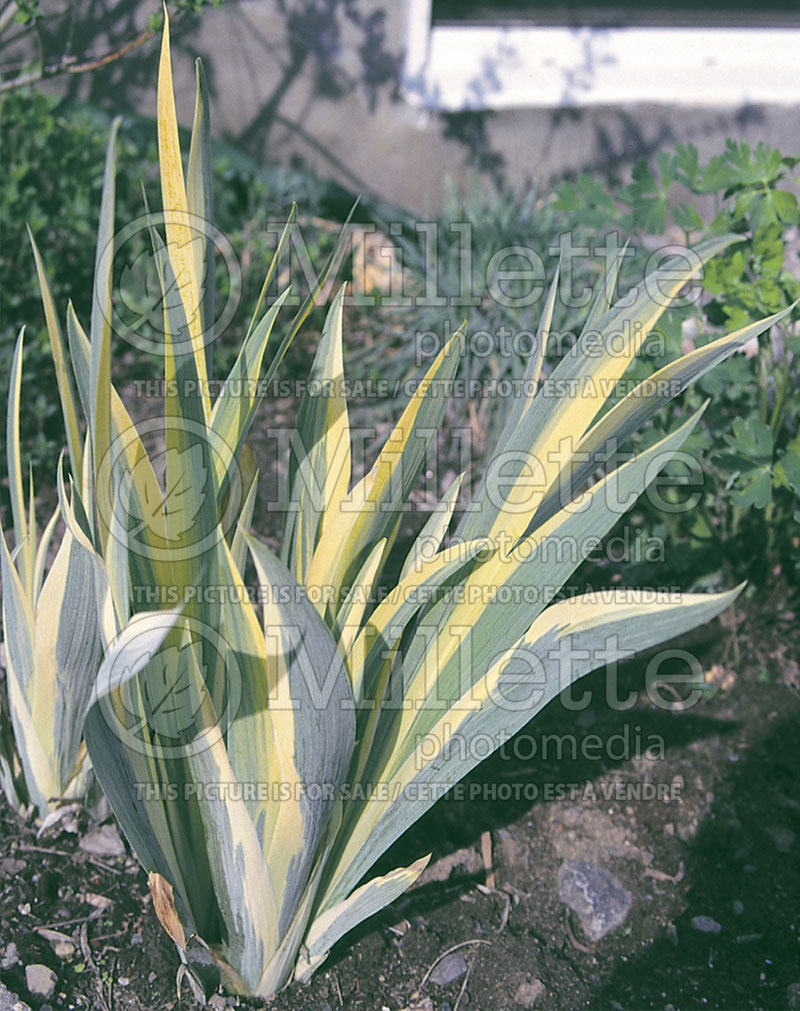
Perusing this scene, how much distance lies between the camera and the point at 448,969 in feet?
3.74

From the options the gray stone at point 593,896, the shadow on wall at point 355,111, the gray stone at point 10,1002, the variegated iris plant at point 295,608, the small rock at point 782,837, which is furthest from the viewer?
the shadow on wall at point 355,111

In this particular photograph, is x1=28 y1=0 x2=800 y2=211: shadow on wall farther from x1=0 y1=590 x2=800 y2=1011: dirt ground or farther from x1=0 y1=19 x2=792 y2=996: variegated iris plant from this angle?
x1=0 y1=19 x2=792 y2=996: variegated iris plant

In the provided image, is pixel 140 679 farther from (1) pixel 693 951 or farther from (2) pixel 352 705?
(1) pixel 693 951

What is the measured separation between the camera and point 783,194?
4.57ft

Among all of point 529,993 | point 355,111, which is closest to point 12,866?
point 529,993

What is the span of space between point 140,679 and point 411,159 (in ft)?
8.15

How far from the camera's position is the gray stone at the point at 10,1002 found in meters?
1.01

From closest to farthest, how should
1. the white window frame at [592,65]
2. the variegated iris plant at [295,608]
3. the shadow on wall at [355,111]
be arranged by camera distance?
the variegated iris plant at [295,608] < the shadow on wall at [355,111] < the white window frame at [592,65]

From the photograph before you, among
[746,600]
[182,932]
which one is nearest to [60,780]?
[182,932]

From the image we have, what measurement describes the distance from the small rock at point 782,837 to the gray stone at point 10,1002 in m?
0.99

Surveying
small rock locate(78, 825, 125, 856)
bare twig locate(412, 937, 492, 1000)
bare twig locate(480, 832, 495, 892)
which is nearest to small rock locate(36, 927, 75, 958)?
small rock locate(78, 825, 125, 856)

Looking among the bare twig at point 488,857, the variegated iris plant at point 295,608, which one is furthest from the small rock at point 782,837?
the variegated iris plant at point 295,608

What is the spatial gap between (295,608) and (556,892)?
75 centimetres

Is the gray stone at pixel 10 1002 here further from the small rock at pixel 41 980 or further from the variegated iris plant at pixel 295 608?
the variegated iris plant at pixel 295 608
